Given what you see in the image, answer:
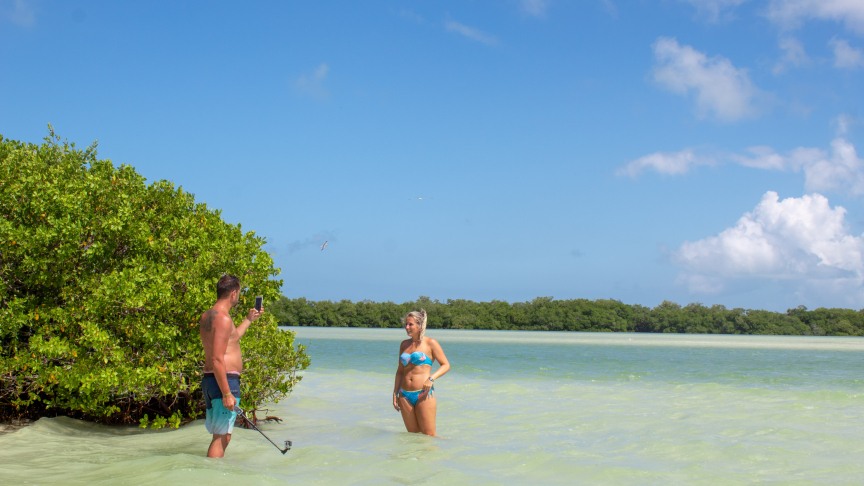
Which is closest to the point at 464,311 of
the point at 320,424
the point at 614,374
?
the point at 614,374

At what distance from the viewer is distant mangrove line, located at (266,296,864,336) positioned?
303 feet

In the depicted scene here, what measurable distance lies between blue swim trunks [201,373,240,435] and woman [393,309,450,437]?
2.37m

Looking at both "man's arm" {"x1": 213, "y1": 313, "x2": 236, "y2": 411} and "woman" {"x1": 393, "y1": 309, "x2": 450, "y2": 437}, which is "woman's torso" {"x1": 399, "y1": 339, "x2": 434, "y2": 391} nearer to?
"woman" {"x1": 393, "y1": 309, "x2": 450, "y2": 437}

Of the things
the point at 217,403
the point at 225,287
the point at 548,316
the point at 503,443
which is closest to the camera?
the point at 225,287

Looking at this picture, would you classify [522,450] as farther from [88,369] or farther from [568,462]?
[88,369]

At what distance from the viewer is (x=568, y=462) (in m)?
8.60

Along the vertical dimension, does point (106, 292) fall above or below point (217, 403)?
above

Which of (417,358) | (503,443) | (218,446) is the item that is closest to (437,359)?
(417,358)

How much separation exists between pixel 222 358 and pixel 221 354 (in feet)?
0.14

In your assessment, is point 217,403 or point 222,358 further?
point 217,403

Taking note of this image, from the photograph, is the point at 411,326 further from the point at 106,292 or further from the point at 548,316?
the point at 548,316

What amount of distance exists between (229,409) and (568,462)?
16.5ft

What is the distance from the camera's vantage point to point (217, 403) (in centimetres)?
631

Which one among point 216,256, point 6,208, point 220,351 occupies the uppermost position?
A: point 6,208
